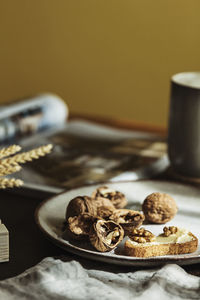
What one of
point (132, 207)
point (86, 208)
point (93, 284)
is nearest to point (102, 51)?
point (132, 207)

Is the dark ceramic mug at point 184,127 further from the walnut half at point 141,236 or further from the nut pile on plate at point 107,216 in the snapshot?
the walnut half at point 141,236

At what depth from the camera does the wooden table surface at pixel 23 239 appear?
62cm

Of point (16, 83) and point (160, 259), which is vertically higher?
→ point (160, 259)

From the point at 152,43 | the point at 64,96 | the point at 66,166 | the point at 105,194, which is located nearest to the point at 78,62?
the point at 64,96

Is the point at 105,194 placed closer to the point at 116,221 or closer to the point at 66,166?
the point at 116,221

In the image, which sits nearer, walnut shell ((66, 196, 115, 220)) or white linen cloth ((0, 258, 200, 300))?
white linen cloth ((0, 258, 200, 300))

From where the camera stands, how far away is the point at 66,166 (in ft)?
3.24

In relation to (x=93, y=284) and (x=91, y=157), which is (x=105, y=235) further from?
(x=91, y=157)

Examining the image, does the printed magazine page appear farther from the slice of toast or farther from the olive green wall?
the olive green wall

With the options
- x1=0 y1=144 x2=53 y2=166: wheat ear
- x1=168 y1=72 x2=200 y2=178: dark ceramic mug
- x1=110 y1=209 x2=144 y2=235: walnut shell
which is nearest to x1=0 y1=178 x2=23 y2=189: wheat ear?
x1=0 y1=144 x2=53 y2=166: wheat ear

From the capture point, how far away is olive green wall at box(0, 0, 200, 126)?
6.94 feet

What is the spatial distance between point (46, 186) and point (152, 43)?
4.64 feet

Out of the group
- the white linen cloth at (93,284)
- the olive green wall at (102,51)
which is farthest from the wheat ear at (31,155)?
the olive green wall at (102,51)

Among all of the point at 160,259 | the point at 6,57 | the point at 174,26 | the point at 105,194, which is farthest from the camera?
the point at 6,57
